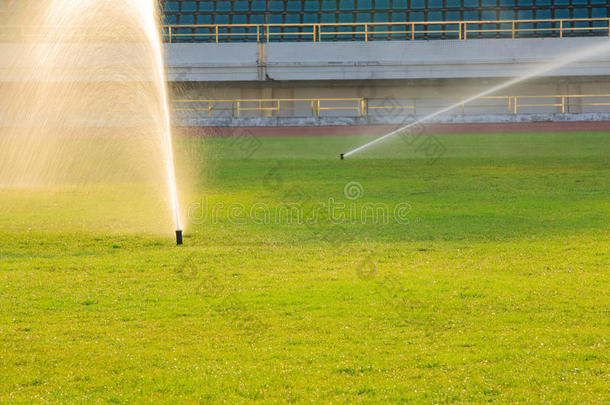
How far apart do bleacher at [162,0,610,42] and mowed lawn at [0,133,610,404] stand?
2986 cm

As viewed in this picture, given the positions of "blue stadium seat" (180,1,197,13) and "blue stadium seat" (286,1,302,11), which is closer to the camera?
"blue stadium seat" (286,1,302,11)

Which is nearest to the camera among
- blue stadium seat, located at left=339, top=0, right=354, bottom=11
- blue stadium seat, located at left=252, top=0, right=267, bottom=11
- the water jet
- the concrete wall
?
the water jet

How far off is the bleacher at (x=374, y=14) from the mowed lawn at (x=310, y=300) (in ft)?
98.0

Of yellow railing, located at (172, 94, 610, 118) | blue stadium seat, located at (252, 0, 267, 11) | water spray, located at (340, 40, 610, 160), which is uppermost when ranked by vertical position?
blue stadium seat, located at (252, 0, 267, 11)

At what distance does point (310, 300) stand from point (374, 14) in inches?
1488

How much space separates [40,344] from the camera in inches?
193

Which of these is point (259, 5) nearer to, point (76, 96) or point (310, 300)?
point (76, 96)

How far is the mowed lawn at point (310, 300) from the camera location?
13.9 ft

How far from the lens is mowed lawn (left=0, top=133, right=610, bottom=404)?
13.9ft

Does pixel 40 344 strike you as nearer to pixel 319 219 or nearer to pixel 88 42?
pixel 319 219

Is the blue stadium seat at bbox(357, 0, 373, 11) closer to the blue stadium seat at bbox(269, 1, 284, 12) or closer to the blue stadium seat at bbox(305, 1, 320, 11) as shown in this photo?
the blue stadium seat at bbox(305, 1, 320, 11)

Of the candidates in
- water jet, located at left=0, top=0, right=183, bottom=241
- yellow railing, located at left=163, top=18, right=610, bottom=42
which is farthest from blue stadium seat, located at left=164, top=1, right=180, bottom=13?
water jet, located at left=0, top=0, right=183, bottom=241

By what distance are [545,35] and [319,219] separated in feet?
113

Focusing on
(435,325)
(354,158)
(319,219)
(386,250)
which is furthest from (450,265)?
(354,158)
